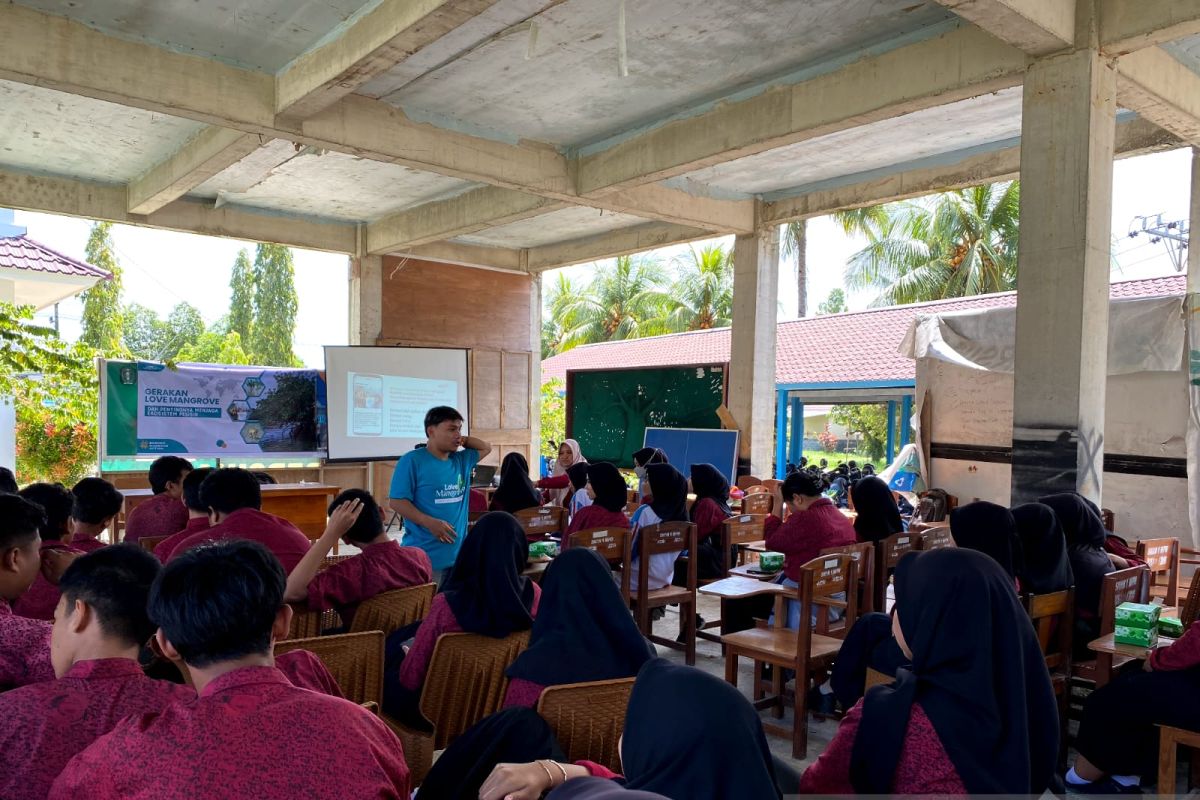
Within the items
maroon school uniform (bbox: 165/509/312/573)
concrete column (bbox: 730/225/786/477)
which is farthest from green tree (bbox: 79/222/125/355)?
maroon school uniform (bbox: 165/509/312/573)

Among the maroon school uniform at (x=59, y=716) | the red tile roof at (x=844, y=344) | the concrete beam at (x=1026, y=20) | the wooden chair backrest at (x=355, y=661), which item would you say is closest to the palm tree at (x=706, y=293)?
the red tile roof at (x=844, y=344)

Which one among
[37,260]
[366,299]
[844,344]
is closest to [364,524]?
[366,299]

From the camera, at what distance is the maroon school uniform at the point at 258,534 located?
11.6ft

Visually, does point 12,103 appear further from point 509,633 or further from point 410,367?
point 509,633

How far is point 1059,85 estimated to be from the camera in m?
5.16

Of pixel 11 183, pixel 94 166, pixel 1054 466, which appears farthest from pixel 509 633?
pixel 11 183

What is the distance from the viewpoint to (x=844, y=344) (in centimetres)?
1574

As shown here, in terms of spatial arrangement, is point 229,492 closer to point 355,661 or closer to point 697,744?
point 355,661

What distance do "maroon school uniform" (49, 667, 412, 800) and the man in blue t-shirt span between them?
10.5 ft

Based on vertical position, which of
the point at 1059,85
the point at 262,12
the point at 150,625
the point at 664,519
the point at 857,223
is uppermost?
the point at 857,223

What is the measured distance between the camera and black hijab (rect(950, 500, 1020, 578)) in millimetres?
3545

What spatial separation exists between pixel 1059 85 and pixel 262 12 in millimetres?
5089

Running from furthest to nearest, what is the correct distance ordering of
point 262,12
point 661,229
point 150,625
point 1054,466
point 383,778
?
point 661,229 → point 262,12 → point 1054,466 → point 150,625 → point 383,778

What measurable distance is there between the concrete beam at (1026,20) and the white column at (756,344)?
4.72 m
